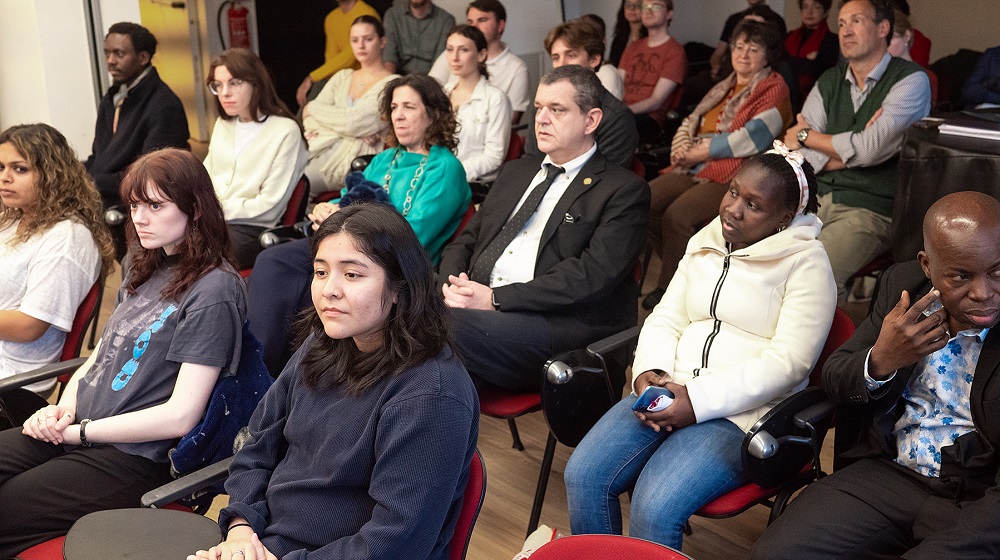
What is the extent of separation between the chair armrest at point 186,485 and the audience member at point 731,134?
98.2 inches

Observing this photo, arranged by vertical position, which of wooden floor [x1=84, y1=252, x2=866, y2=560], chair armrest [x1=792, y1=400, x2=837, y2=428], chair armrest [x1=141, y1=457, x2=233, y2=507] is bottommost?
wooden floor [x1=84, y1=252, x2=866, y2=560]

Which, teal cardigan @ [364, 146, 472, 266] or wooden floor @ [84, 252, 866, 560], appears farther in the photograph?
teal cardigan @ [364, 146, 472, 266]

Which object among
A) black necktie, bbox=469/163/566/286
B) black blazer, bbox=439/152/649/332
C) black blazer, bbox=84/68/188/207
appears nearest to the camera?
black blazer, bbox=439/152/649/332

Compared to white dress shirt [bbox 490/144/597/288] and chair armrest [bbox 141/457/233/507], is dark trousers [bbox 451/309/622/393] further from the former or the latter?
chair armrest [bbox 141/457/233/507]

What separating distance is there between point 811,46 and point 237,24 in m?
3.96

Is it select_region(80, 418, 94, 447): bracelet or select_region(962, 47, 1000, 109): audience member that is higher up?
select_region(962, 47, 1000, 109): audience member

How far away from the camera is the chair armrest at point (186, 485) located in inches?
72.7

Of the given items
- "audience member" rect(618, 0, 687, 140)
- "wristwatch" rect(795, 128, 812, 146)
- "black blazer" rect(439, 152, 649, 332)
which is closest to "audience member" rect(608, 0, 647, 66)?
"audience member" rect(618, 0, 687, 140)

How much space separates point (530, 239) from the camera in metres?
2.96

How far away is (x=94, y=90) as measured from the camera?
16.8 feet

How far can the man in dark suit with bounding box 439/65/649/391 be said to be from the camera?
105 inches

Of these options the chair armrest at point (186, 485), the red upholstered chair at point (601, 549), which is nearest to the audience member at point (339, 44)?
the chair armrest at point (186, 485)

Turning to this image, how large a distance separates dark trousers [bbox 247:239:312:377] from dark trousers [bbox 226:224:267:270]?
0.56 meters

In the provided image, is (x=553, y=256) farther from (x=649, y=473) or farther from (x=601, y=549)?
(x=601, y=549)
